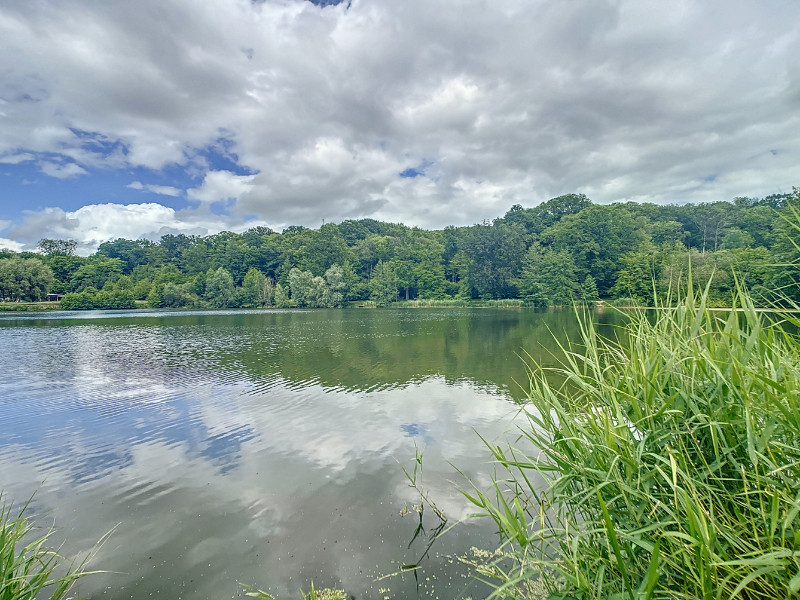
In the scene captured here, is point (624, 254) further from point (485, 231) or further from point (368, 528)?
point (368, 528)

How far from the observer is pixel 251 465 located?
7.14 m

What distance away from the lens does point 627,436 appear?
2580 millimetres

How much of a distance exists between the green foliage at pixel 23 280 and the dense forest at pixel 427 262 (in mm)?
185

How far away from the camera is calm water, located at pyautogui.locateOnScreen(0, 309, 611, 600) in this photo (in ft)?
14.5

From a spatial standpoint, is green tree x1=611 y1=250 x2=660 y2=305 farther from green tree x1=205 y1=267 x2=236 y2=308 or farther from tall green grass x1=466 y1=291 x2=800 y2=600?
green tree x1=205 y1=267 x2=236 y2=308

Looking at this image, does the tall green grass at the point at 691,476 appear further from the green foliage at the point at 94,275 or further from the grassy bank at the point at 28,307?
the green foliage at the point at 94,275

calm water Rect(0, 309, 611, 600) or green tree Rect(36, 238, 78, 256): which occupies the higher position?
green tree Rect(36, 238, 78, 256)

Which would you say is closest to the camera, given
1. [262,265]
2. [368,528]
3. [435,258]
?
[368,528]

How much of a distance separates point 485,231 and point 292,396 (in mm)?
69646

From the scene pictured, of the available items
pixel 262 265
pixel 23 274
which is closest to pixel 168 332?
pixel 23 274

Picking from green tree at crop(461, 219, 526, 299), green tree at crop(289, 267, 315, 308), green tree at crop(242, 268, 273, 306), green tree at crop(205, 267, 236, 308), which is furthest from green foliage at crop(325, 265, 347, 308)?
green tree at crop(461, 219, 526, 299)

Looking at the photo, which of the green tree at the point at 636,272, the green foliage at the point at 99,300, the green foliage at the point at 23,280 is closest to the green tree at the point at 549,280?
the green tree at the point at 636,272

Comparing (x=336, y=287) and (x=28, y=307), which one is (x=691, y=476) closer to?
(x=336, y=287)

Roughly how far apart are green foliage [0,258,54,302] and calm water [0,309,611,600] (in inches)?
2863
